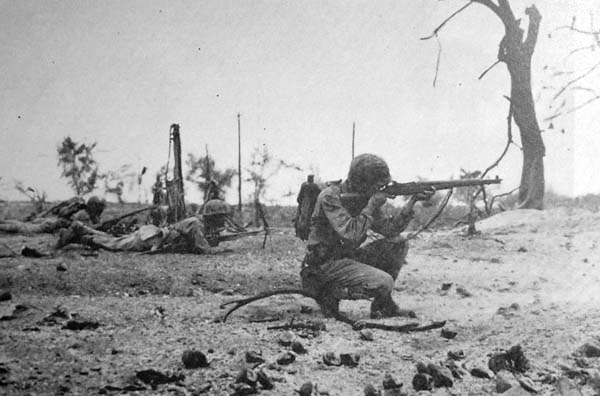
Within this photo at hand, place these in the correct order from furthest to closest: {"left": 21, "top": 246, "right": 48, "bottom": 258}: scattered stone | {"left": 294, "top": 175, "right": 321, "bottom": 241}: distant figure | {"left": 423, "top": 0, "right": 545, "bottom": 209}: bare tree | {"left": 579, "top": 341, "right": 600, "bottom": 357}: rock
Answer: {"left": 423, "top": 0, "right": 545, "bottom": 209}: bare tree → {"left": 21, "top": 246, "right": 48, "bottom": 258}: scattered stone → {"left": 294, "top": 175, "right": 321, "bottom": 241}: distant figure → {"left": 579, "top": 341, "right": 600, "bottom": 357}: rock

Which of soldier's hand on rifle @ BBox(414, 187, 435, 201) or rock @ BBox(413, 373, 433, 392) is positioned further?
soldier's hand on rifle @ BBox(414, 187, 435, 201)

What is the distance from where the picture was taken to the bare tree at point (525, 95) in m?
12.1

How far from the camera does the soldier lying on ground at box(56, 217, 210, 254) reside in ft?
27.8

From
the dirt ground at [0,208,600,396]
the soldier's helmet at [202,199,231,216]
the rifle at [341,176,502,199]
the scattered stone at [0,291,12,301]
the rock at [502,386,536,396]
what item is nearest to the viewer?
the rock at [502,386,536,396]

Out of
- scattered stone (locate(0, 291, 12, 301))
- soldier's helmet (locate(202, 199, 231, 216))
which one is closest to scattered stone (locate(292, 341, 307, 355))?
scattered stone (locate(0, 291, 12, 301))

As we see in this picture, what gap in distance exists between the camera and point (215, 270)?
6719 millimetres

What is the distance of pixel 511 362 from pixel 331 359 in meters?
0.99

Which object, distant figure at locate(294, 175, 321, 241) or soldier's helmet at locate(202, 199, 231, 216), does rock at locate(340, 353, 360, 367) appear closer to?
distant figure at locate(294, 175, 321, 241)

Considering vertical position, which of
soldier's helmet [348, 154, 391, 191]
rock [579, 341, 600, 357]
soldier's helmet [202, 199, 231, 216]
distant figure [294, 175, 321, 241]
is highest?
soldier's helmet [348, 154, 391, 191]

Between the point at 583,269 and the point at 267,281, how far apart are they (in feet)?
13.0

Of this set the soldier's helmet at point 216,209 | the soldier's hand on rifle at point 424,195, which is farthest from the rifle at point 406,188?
the soldier's helmet at point 216,209

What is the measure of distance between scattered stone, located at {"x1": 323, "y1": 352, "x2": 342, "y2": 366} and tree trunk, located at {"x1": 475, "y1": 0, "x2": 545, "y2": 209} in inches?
415

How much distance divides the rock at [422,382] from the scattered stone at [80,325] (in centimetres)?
223

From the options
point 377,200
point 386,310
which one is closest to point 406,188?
point 377,200
